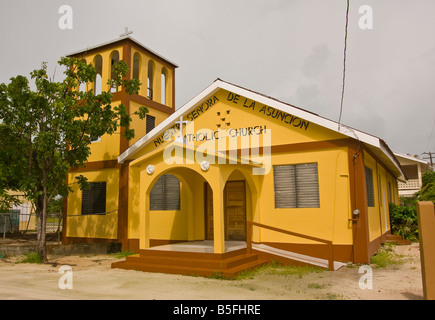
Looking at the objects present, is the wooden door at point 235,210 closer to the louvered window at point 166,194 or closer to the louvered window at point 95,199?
the louvered window at point 166,194

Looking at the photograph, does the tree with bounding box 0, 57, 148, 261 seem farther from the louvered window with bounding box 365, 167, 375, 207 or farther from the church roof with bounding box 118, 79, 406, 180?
the louvered window with bounding box 365, 167, 375, 207

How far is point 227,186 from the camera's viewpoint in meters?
12.4

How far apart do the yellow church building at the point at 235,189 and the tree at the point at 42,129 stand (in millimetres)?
2188

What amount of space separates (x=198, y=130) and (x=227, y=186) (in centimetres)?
231

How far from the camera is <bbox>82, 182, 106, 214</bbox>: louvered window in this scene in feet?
47.8

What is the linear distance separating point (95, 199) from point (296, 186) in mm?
8619

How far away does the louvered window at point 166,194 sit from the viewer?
13195mm

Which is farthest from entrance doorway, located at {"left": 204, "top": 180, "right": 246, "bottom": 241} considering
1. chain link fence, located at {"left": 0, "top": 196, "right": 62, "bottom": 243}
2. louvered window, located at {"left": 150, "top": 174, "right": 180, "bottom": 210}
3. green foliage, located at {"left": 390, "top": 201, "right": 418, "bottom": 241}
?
chain link fence, located at {"left": 0, "top": 196, "right": 62, "bottom": 243}

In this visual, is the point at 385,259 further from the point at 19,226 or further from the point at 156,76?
the point at 19,226

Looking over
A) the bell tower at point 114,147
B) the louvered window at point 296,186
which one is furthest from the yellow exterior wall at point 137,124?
the louvered window at point 296,186

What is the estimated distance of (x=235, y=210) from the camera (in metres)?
12.2

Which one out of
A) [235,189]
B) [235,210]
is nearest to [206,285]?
[235,210]
